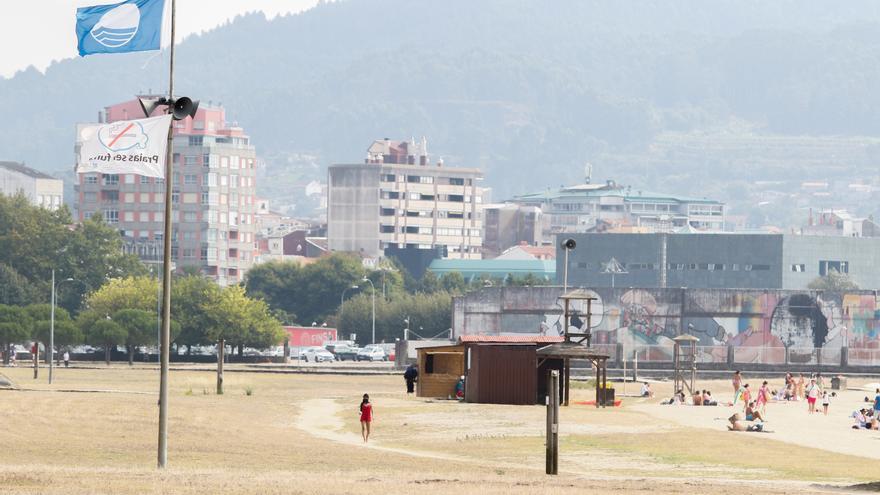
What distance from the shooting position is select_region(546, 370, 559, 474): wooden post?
43.8 metres

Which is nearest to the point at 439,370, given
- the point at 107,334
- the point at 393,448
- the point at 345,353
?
the point at 393,448

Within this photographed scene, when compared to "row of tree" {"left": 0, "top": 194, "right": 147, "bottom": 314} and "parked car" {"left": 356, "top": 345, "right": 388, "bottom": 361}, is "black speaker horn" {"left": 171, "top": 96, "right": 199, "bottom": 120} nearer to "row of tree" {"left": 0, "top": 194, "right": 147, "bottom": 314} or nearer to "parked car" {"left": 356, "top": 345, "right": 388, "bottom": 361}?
"parked car" {"left": 356, "top": 345, "right": 388, "bottom": 361}

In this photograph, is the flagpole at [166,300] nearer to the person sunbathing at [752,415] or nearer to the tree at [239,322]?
the person sunbathing at [752,415]

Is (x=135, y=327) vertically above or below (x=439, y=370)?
above

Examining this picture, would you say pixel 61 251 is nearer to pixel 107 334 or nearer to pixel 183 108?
pixel 107 334

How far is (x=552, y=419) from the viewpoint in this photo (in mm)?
43906

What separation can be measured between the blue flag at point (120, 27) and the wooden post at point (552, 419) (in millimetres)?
12177

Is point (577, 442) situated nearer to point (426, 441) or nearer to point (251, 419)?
point (426, 441)

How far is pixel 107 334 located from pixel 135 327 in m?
3.72

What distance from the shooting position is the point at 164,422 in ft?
134

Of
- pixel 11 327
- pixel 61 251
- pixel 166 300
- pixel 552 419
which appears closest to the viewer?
pixel 166 300

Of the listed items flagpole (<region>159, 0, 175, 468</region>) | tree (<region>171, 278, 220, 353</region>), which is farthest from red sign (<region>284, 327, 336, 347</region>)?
flagpole (<region>159, 0, 175, 468</region>)

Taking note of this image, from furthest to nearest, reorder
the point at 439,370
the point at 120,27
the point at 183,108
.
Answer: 1. the point at 439,370
2. the point at 183,108
3. the point at 120,27

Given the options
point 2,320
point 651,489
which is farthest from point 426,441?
point 2,320
